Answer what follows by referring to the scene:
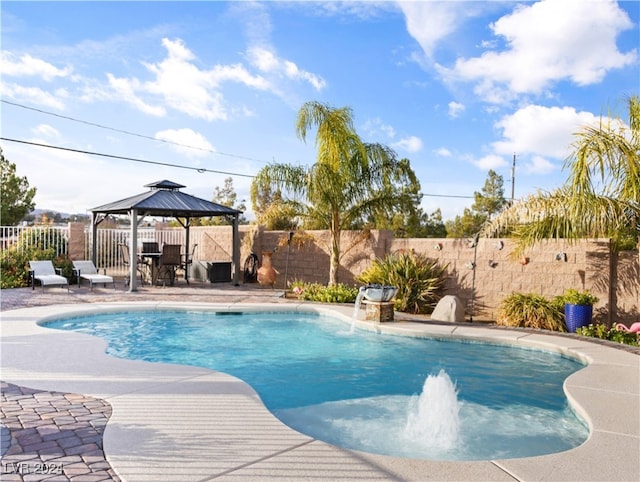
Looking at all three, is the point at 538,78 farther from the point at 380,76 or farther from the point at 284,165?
the point at 284,165

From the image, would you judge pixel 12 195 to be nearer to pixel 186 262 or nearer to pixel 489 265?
pixel 186 262

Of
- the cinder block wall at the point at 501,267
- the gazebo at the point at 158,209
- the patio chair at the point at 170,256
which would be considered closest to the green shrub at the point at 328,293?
the cinder block wall at the point at 501,267

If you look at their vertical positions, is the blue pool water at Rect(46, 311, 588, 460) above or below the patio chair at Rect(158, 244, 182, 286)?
below

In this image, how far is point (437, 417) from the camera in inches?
209

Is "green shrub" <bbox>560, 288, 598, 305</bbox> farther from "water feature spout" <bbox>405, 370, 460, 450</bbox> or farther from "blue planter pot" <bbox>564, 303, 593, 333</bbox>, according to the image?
"water feature spout" <bbox>405, 370, 460, 450</bbox>

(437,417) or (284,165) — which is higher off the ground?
(284,165)

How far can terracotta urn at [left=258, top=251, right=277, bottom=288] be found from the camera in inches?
607

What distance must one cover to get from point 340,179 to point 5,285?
9.94 meters

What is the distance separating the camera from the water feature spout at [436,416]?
4.74 metres

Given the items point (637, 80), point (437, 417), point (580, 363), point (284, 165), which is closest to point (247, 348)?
point (437, 417)

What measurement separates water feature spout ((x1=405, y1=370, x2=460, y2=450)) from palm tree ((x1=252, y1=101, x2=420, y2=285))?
7.06m

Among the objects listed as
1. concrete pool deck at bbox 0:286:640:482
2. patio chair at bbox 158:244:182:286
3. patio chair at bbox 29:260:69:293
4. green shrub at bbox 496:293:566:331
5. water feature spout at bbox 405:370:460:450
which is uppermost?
patio chair at bbox 158:244:182:286

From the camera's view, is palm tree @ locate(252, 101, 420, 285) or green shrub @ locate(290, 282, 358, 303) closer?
green shrub @ locate(290, 282, 358, 303)

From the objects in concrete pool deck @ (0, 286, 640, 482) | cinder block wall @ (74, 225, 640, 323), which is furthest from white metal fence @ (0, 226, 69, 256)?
concrete pool deck @ (0, 286, 640, 482)
